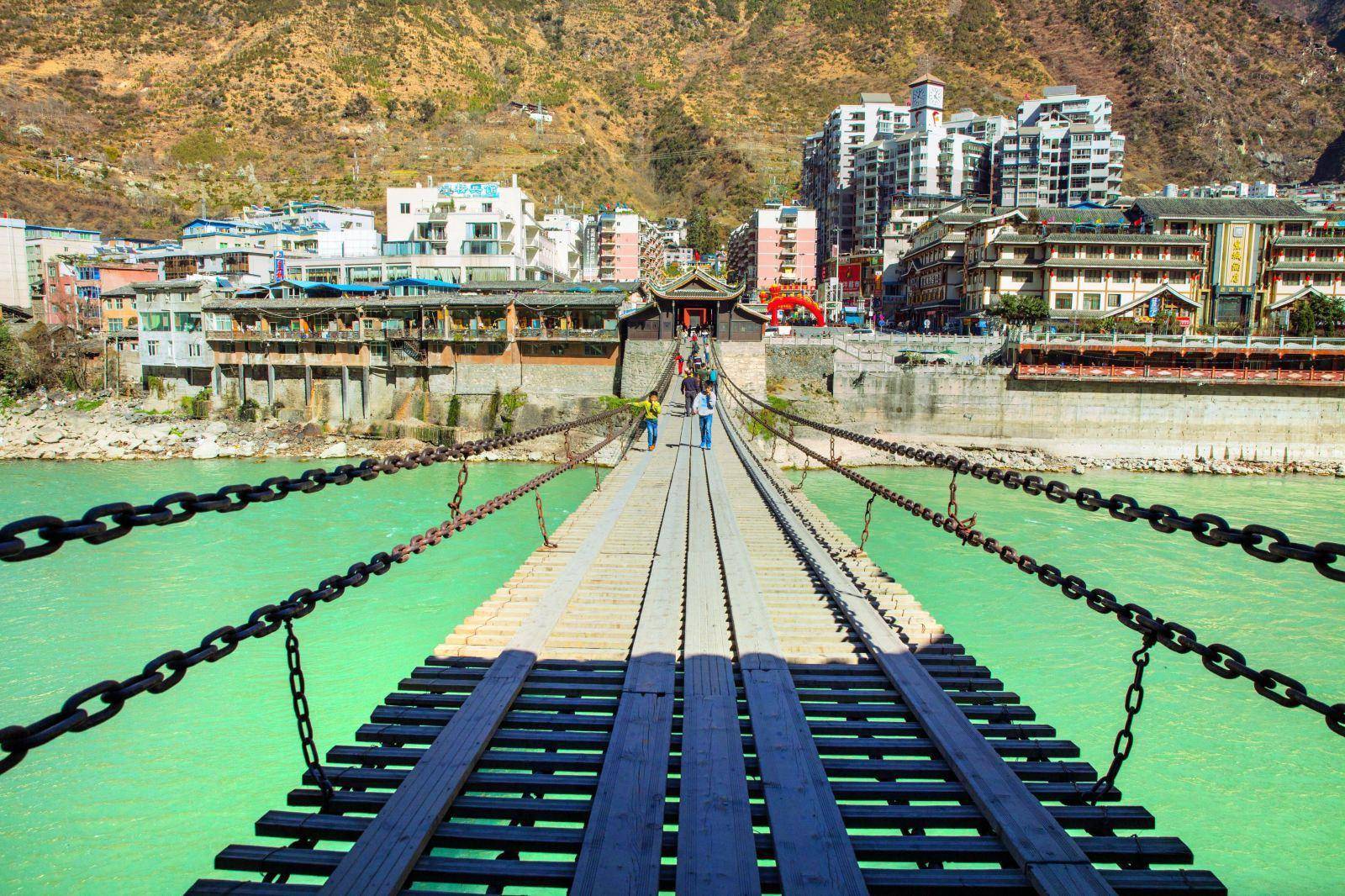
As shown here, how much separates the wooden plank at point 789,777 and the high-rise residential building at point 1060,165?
206ft

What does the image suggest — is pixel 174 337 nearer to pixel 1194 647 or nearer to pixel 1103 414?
pixel 1103 414

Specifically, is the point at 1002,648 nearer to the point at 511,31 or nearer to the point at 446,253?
the point at 446,253

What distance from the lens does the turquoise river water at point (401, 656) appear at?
25.5ft

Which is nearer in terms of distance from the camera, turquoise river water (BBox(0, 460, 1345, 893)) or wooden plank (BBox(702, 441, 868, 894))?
wooden plank (BBox(702, 441, 868, 894))

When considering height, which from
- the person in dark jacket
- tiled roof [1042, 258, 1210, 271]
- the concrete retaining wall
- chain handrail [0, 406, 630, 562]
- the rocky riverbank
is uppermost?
tiled roof [1042, 258, 1210, 271]

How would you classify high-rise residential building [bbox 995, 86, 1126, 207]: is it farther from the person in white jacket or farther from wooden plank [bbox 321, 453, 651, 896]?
wooden plank [bbox 321, 453, 651, 896]

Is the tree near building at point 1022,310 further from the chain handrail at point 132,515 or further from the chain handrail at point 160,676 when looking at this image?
the chain handrail at point 132,515

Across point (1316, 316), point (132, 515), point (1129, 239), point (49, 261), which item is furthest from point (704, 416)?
point (49, 261)

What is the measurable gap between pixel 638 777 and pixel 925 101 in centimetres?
8122

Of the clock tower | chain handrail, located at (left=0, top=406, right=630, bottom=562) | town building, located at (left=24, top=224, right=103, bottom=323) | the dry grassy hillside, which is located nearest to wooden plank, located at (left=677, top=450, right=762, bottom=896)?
chain handrail, located at (left=0, top=406, right=630, bottom=562)

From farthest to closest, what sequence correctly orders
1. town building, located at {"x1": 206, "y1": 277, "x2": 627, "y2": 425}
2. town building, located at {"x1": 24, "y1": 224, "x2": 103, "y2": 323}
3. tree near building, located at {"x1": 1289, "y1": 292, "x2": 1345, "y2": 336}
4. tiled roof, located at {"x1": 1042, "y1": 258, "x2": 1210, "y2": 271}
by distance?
town building, located at {"x1": 24, "y1": 224, "x2": 103, "y2": 323}, tiled roof, located at {"x1": 1042, "y1": 258, "x2": 1210, "y2": 271}, tree near building, located at {"x1": 1289, "y1": 292, "x2": 1345, "y2": 336}, town building, located at {"x1": 206, "y1": 277, "x2": 627, "y2": 425}

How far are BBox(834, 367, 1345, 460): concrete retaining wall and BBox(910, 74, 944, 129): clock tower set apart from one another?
4904 centimetres

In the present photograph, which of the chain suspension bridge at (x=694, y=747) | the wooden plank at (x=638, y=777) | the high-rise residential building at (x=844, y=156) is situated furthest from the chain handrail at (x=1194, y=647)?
the high-rise residential building at (x=844, y=156)

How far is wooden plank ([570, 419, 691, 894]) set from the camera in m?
2.41
